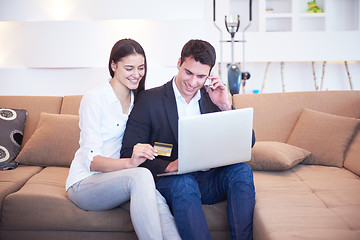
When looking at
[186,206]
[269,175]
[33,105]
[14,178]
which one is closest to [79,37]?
[33,105]

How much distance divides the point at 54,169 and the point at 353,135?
1859 mm

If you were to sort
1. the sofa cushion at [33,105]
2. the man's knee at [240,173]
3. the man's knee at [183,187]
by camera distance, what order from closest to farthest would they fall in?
1. the man's knee at [183,187]
2. the man's knee at [240,173]
3. the sofa cushion at [33,105]

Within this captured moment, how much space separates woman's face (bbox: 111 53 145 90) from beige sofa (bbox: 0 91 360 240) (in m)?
0.62

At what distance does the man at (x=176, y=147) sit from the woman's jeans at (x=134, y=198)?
0.06 metres

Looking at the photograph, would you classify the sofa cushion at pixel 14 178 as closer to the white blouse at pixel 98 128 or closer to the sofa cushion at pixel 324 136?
the white blouse at pixel 98 128

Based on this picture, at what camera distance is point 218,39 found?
4121 mm

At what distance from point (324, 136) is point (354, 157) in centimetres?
22

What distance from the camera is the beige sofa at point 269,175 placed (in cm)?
177

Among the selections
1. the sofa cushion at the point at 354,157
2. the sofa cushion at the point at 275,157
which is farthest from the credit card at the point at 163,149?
the sofa cushion at the point at 354,157

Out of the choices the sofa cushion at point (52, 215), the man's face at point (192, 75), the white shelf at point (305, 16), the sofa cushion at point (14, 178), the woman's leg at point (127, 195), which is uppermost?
the white shelf at point (305, 16)

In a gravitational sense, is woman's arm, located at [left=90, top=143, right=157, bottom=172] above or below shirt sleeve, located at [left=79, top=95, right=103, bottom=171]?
below

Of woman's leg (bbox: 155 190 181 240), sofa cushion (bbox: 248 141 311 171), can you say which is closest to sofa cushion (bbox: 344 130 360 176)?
sofa cushion (bbox: 248 141 311 171)

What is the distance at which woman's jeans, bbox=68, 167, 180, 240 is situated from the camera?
166 cm

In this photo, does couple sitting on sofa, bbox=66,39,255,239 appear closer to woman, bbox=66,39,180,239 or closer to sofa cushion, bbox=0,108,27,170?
woman, bbox=66,39,180,239
